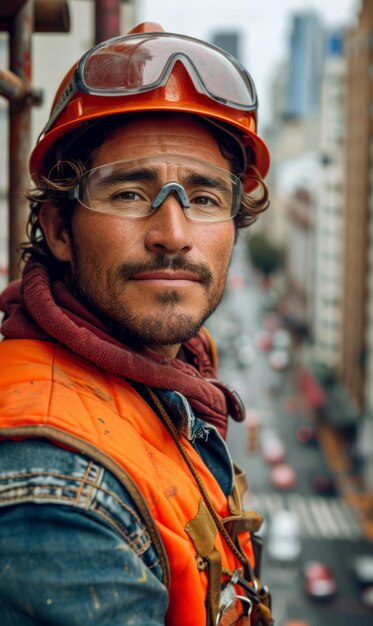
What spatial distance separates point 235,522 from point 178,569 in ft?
1.92

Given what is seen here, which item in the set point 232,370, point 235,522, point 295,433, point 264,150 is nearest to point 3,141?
point 264,150

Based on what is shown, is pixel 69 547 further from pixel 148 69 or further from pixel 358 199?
pixel 358 199

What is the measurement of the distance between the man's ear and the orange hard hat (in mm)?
233

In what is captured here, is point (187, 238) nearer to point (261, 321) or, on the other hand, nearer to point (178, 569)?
point (178, 569)

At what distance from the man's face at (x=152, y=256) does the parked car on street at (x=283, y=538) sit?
2788 centimetres

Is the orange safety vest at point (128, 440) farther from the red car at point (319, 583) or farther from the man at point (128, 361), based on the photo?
the red car at point (319, 583)

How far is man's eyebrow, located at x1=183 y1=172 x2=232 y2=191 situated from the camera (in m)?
2.88

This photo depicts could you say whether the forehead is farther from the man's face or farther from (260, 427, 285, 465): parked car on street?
(260, 427, 285, 465): parked car on street

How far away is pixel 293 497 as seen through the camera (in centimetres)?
3675

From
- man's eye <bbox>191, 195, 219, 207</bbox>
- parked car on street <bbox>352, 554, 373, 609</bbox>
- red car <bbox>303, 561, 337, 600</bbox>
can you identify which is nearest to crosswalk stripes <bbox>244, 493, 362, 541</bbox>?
parked car on street <bbox>352, 554, 373, 609</bbox>

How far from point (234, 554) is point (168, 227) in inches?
49.3

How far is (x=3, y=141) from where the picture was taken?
12141 millimetres

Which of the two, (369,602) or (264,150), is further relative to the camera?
(369,602)

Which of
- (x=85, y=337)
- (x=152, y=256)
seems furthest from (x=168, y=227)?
(x=85, y=337)
